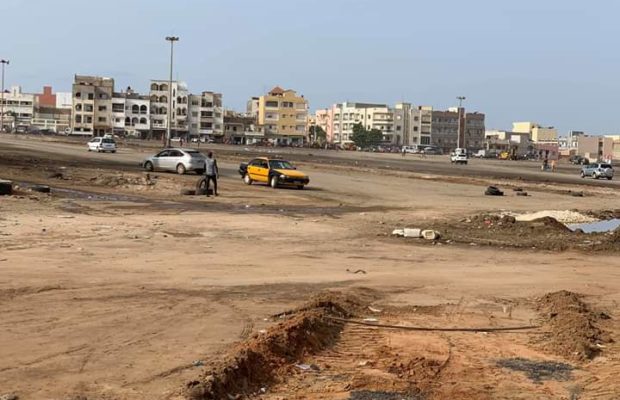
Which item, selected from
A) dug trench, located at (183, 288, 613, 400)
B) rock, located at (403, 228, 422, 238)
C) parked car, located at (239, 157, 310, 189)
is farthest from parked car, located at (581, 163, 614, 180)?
dug trench, located at (183, 288, 613, 400)

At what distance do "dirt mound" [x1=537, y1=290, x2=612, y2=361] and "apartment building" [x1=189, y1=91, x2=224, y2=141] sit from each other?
172130 millimetres

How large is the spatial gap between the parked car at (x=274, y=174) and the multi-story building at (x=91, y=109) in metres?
138

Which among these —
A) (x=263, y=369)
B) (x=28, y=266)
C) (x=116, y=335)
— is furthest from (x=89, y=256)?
(x=263, y=369)

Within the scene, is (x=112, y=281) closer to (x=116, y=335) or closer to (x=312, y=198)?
(x=116, y=335)

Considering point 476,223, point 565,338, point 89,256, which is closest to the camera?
point 565,338

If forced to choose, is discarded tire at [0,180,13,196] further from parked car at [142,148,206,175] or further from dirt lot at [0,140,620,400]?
parked car at [142,148,206,175]

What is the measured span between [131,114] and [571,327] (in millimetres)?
170902

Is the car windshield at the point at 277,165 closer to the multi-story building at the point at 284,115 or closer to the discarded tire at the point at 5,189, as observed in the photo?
the discarded tire at the point at 5,189

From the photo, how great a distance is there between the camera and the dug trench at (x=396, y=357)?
652 centimetres

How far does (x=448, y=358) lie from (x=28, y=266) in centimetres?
767

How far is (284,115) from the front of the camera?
633ft

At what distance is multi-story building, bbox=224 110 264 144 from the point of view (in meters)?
187

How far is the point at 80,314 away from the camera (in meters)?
9.06

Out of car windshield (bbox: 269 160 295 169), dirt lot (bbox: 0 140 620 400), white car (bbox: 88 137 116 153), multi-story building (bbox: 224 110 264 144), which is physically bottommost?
dirt lot (bbox: 0 140 620 400)
